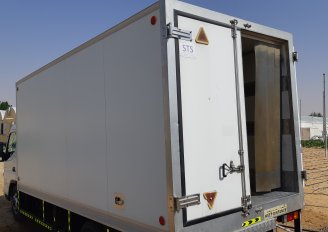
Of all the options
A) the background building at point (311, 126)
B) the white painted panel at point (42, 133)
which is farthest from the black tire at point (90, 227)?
the background building at point (311, 126)

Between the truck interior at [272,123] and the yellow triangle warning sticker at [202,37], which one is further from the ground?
the yellow triangle warning sticker at [202,37]

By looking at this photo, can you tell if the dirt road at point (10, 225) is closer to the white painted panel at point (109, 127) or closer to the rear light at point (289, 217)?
the white painted panel at point (109, 127)

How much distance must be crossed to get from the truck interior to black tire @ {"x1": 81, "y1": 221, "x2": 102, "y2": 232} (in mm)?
2067

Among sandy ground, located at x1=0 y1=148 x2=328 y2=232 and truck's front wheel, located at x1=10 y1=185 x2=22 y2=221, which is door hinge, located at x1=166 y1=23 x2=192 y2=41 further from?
truck's front wheel, located at x1=10 y1=185 x2=22 y2=221

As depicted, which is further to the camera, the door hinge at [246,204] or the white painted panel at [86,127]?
the white painted panel at [86,127]

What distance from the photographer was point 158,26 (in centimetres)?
348

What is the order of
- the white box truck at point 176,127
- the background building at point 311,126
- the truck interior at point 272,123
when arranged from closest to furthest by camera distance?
the white box truck at point 176,127 → the truck interior at point 272,123 → the background building at point 311,126

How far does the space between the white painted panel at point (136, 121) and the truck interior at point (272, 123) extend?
1.63m

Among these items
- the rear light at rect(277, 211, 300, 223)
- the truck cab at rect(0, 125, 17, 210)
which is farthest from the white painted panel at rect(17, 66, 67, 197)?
the rear light at rect(277, 211, 300, 223)

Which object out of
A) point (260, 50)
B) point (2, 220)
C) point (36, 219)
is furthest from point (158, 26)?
point (2, 220)

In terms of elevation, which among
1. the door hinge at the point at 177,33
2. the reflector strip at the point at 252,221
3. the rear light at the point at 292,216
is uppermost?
the door hinge at the point at 177,33

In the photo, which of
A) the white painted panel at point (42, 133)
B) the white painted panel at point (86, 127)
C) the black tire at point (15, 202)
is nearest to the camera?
the white painted panel at point (86, 127)

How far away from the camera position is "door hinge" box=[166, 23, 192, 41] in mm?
3369

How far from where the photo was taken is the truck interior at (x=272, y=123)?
476 centimetres
